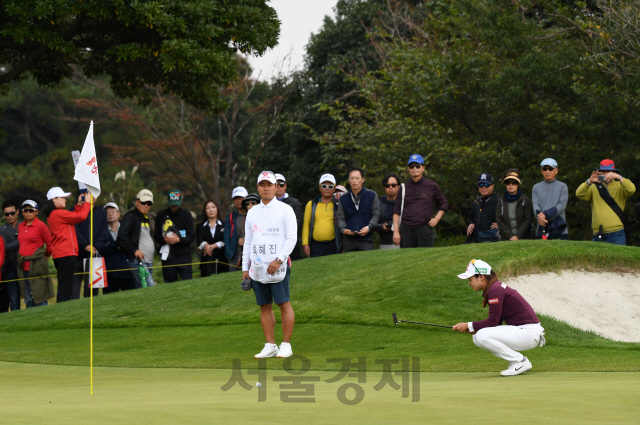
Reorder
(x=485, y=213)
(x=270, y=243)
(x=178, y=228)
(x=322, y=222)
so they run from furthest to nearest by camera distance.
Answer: (x=178, y=228), (x=322, y=222), (x=485, y=213), (x=270, y=243)

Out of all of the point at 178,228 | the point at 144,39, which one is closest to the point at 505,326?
the point at 178,228

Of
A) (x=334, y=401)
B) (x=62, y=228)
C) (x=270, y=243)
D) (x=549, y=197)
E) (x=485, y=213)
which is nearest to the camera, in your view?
(x=334, y=401)

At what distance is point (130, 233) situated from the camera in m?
16.1

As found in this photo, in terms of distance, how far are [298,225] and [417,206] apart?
2.82 metres

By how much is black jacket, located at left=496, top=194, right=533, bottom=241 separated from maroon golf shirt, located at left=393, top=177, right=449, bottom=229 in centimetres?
94

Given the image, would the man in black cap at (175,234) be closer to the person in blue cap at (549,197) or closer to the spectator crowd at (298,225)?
the spectator crowd at (298,225)

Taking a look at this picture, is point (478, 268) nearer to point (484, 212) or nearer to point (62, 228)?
point (484, 212)

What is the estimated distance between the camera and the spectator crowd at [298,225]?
45.7ft

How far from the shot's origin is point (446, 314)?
1148 centimetres

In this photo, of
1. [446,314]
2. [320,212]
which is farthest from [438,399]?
[320,212]

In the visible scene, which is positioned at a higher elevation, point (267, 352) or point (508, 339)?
point (508, 339)

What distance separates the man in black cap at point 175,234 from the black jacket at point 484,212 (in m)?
5.63

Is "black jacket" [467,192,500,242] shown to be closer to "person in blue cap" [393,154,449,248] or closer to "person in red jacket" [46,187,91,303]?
"person in blue cap" [393,154,449,248]

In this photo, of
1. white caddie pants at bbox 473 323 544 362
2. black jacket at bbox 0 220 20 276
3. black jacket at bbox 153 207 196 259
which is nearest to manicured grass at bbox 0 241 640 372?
white caddie pants at bbox 473 323 544 362
